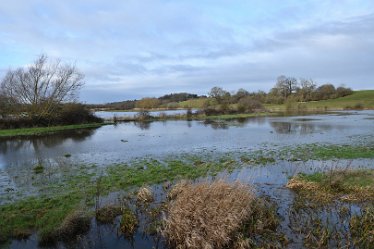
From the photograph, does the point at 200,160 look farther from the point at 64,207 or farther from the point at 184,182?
the point at 64,207

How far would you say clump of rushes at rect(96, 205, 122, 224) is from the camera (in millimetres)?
9781

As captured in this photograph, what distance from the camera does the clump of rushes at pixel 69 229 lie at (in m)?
8.62

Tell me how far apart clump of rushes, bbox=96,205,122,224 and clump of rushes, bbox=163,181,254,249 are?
1952 mm

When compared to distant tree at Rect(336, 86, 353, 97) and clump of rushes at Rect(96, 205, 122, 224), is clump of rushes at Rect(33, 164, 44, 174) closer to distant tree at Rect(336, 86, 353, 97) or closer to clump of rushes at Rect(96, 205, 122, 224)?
clump of rushes at Rect(96, 205, 122, 224)

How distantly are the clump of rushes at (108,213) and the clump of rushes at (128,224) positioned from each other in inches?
26.5

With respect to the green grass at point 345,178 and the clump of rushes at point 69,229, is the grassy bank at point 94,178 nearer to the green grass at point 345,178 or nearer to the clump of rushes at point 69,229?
the clump of rushes at point 69,229

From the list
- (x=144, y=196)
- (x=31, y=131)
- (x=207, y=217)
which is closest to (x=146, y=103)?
(x=31, y=131)

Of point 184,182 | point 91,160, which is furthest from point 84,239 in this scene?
point 91,160

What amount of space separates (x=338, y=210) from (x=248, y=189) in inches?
106

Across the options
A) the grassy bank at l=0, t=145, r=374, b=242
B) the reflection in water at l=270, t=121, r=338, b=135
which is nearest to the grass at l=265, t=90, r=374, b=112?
the reflection in water at l=270, t=121, r=338, b=135

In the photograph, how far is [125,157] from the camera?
70.5 feet

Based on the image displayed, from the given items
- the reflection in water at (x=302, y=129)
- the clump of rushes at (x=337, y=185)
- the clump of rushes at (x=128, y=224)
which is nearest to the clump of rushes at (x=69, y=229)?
the clump of rushes at (x=128, y=224)

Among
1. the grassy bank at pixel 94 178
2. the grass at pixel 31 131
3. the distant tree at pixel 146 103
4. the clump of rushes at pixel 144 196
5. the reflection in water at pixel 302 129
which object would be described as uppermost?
the distant tree at pixel 146 103

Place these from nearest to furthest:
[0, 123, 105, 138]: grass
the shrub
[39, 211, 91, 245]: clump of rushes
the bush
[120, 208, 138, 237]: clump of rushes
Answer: [39, 211, 91, 245]: clump of rushes, [120, 208, 138, 237]: clump of rushes, [0, 123, 105, 138]: grass, the shrub, the bush
